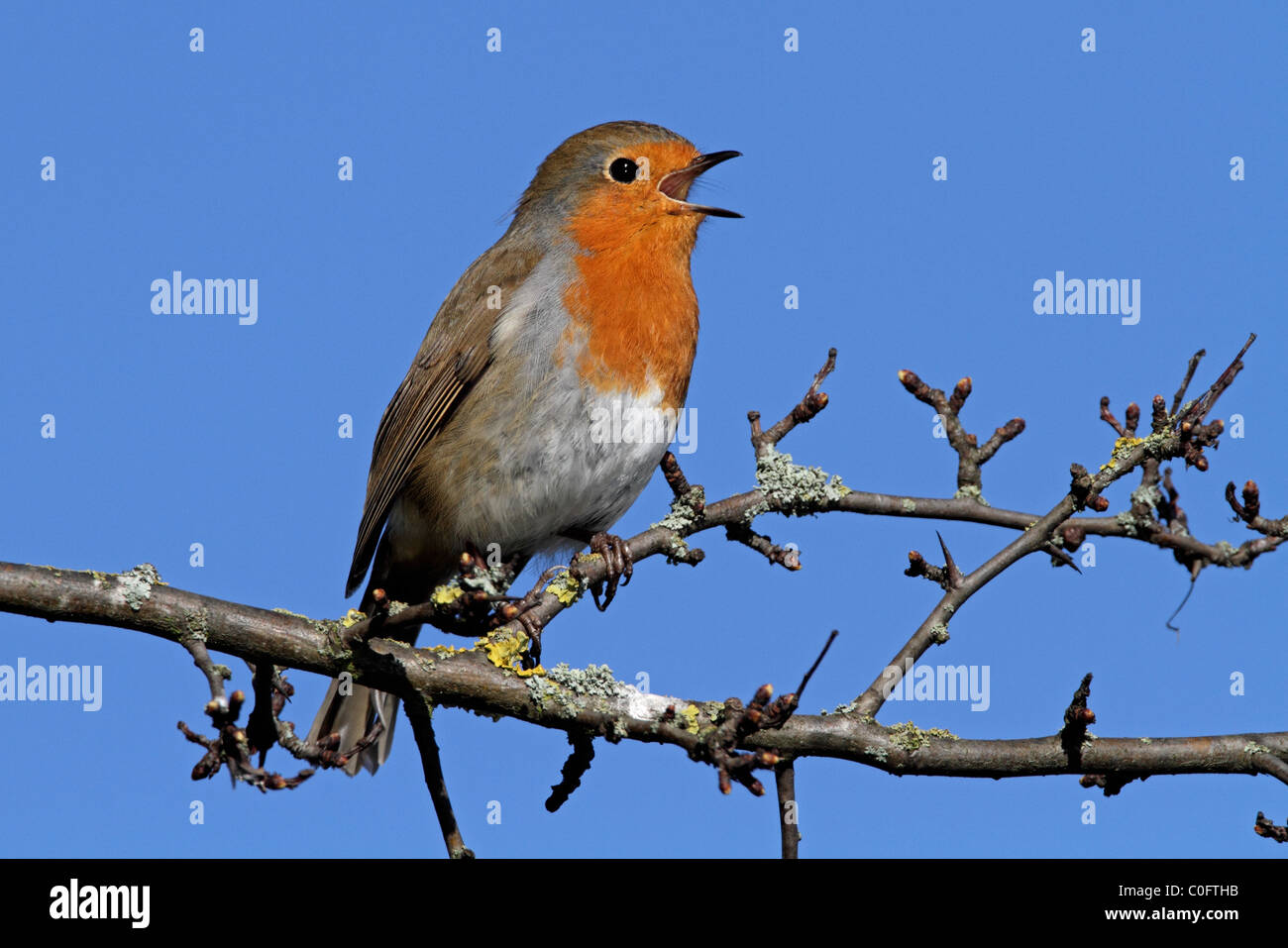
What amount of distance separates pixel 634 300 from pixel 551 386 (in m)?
0.59

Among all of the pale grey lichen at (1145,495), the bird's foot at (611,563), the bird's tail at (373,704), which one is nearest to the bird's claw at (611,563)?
the bird's foot at (611,563)

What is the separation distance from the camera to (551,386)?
5.55m

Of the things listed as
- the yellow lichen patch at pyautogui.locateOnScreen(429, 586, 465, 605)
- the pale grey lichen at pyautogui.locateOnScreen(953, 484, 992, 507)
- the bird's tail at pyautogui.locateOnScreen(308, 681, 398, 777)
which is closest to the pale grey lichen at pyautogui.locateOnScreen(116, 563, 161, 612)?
the yellow lichen patch at pyautogui.locateOnScreen(429, 586, 465, 605)

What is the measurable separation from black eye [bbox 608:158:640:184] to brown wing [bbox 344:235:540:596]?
0.56 m

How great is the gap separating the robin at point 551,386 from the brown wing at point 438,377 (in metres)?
0.01

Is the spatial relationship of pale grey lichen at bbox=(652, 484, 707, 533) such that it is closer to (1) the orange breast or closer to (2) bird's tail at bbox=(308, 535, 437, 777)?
(1) the orange breast

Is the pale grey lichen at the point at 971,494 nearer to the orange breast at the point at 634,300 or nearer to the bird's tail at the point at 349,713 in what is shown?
the orange breast at the point at 634,300

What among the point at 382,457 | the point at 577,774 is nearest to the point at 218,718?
the point at 577,774

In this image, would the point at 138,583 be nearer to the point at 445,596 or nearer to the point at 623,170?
the point at 445,596

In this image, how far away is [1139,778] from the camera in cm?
398

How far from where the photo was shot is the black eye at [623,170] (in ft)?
20.6

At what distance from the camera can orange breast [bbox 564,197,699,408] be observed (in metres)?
5.62
